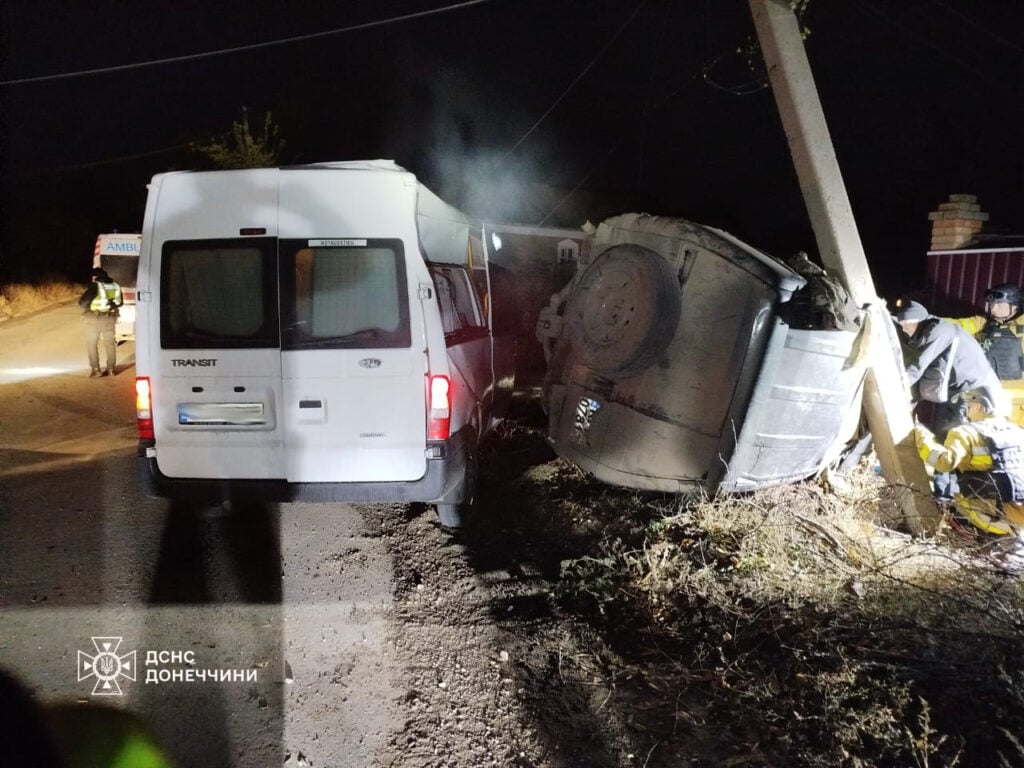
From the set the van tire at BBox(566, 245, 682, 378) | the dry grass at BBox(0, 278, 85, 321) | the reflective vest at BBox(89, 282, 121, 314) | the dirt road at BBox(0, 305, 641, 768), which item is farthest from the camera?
the dry grass at BBox(0, 278, 85, 321)

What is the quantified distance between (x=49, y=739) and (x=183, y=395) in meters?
1.96

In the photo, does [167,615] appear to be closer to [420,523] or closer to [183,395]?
[183,395]

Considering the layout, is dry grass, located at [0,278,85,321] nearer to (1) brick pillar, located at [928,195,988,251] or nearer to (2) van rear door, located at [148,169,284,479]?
(2) van rear door, located at [148,169,284,479]

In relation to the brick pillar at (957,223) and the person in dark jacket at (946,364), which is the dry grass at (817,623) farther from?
the brick pillar at (957,223)

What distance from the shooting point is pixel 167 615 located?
3756 mm

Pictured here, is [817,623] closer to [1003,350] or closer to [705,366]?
[705,366]

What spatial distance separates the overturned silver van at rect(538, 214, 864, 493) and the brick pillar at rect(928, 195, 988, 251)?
463 centimetres

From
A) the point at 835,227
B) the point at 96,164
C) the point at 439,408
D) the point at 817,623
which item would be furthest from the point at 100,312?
the point at 96,164

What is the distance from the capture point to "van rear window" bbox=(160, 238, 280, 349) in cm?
407

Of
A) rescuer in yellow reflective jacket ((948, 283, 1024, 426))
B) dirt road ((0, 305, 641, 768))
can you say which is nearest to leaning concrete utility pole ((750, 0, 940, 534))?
rescuer in yellow reflective jacket ((948, 283, 1024, 426))

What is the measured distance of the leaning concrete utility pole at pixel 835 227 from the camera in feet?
14.4

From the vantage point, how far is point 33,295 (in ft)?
69.1

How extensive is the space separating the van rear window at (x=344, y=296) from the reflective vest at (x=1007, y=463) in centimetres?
371

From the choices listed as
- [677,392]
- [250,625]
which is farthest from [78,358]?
[677,392]
